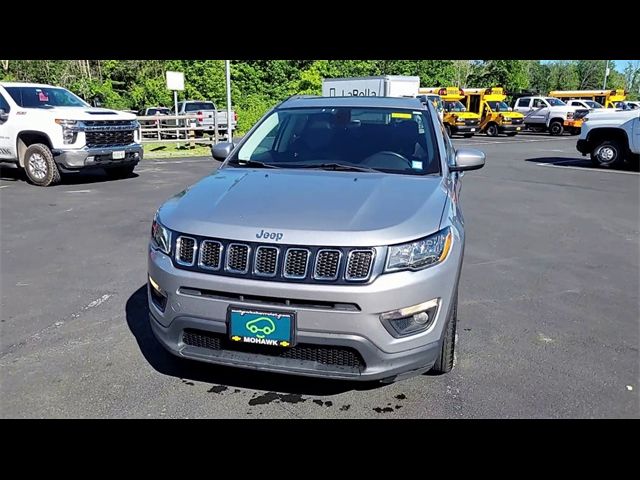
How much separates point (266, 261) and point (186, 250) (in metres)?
0.49

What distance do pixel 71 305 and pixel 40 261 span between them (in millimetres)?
1483

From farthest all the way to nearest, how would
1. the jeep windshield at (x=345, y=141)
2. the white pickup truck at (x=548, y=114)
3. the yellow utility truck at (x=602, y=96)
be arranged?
the yellow utility truck at (x=602, y=96) → the white pickup truck at (x=548, y=114) → the jeep windshield at (x=345, y=141)

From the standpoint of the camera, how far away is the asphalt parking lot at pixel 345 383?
307 centimetres

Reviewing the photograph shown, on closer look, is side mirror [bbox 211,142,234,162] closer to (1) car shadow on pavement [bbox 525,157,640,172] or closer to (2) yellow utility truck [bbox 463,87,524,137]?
(1) car shadow on pavement [bbox 525,157,640,172]

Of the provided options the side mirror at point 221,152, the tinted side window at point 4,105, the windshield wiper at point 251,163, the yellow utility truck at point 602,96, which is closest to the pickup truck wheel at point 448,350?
the windshield wiper at point 251,163

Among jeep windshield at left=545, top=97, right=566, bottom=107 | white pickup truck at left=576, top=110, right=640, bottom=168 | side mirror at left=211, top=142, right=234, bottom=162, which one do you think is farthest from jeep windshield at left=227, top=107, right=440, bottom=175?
jeep windshield at left=545, top=97, right=566, bottom=107

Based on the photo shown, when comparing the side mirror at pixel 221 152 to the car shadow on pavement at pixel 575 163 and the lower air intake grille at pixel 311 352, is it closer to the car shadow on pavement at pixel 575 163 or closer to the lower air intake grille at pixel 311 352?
the lower air intake grille at pixel 311 352

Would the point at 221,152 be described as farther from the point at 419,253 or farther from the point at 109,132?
the point at 109,132

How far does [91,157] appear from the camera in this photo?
1028cm

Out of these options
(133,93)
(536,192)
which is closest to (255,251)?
(536,192)

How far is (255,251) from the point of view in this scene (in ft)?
8.95

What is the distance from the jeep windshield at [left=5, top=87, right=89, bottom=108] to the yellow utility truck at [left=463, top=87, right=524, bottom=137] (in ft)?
77.2

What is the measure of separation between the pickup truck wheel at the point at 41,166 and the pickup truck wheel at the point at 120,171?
1.58 metres
